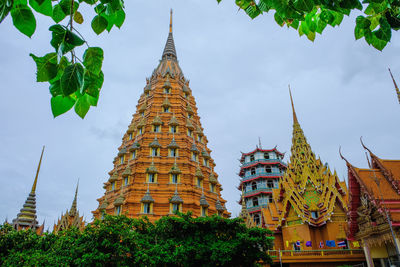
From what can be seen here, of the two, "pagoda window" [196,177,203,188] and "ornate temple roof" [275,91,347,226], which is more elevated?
"pagoda window" [196,177,203,188]

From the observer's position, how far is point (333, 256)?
733 inches

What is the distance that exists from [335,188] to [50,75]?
73.5 feet

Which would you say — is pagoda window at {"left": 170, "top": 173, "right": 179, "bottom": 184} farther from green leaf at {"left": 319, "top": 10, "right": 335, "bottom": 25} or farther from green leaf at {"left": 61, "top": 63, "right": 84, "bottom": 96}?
green leaf at {"left": 61, "top": 63, "right": 84, "bottom": 96}

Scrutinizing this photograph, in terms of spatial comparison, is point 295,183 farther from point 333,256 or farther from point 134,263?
point 134,263

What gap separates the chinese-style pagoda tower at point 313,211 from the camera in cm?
1986

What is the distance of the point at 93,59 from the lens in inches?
67.5

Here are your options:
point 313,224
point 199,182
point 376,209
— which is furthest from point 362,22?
point 199,182

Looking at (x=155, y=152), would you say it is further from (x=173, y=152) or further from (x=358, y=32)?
(x=358, y=32)

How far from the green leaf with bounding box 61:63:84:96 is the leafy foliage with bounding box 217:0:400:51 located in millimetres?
1304

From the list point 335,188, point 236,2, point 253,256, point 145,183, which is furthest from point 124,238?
point 335,188

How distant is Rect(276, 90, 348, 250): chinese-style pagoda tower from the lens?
19.9 m

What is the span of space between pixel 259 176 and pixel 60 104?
42156 millimetres

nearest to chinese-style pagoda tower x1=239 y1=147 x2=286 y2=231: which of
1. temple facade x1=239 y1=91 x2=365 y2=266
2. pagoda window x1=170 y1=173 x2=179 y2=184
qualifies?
temple facade x1=239 y1=91 x2=365 y2=266

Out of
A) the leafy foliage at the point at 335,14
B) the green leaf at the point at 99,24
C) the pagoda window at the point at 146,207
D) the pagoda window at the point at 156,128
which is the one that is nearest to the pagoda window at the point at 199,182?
the pagoda window at the point at 146,207
